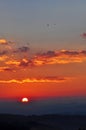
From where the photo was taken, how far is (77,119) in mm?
124500

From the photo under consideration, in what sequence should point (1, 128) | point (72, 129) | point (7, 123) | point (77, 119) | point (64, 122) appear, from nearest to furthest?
point (1, 128) < point (7, 123) < point (72, 129) < point (64, 122) < point (77, 119)

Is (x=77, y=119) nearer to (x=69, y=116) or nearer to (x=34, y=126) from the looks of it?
(x=69, y=116)

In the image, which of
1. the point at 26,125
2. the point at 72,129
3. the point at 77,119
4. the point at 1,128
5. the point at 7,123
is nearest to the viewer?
the point at 1,128

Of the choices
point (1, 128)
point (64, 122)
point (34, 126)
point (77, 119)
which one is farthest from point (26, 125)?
point (77, 119)

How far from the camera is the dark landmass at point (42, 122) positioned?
274 feet

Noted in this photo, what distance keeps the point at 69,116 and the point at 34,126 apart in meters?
40.2

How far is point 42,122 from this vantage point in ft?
334

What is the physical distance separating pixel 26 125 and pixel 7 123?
6520 mm

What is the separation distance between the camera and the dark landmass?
83.6m

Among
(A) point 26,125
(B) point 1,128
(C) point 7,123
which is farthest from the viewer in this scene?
(A) point 26,125

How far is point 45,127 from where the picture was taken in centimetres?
9319

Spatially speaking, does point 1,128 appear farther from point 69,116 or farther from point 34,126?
point 69,116

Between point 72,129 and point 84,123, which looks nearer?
point 72,129

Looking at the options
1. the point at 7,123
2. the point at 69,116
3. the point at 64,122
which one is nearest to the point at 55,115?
the point at 69,116
